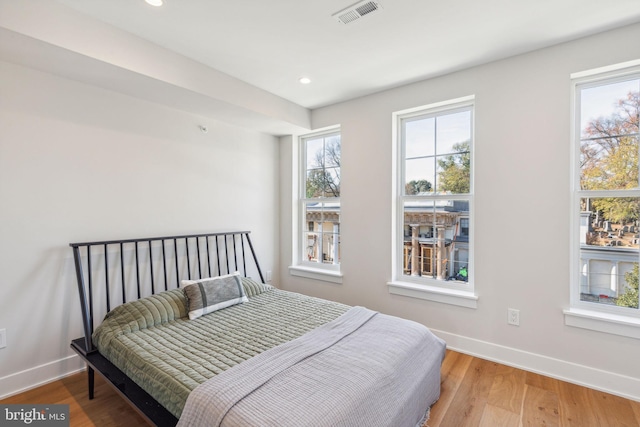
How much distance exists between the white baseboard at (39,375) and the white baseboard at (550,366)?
3.06m

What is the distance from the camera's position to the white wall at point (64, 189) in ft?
6.71

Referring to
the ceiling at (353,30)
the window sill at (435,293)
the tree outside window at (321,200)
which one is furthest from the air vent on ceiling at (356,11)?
the window sill at (435,293)

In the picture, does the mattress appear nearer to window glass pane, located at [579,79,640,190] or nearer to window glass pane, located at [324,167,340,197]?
window glass pane, located at [324,167,340,197]

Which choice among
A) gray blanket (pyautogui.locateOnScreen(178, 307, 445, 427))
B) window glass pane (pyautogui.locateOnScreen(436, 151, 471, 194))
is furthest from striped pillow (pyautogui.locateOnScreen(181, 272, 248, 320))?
window glass pane (pyautogui.locateOnScreen(436, 151, 471, 194))

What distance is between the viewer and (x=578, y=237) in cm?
224

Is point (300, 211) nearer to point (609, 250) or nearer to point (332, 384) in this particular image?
point (332, 384)

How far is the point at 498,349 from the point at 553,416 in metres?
0.65

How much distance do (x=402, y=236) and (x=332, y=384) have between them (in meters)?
1.97

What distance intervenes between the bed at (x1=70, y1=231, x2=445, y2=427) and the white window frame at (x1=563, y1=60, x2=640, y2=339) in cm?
106

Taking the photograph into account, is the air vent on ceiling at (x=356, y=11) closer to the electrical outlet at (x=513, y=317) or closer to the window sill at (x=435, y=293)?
the window sill at (x=435, y=293)

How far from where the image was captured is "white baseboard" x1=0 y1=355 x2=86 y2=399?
2027 millimetres

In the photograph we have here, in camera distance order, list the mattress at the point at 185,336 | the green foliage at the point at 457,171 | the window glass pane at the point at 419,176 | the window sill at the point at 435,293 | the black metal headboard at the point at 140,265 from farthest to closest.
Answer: the window glass pane at the point at 419,176
the green foliage at the point at 457,171
the window sill at the point at 435,293
the black metal headboard at the point at 140,265
the mattress at the point at 185,336

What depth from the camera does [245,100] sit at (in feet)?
9.30

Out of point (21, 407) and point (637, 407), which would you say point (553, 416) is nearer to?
point (637, 407)
